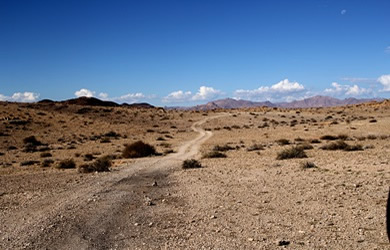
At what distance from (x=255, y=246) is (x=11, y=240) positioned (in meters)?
5.33

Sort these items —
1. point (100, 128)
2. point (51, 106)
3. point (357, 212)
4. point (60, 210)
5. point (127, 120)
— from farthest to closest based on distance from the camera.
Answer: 1. point (51, 106)
2. point (127, 120)
3. point (100, 128)
4. point (60, 210)
5. point (357, 212)

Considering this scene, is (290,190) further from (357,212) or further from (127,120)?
(127,120)

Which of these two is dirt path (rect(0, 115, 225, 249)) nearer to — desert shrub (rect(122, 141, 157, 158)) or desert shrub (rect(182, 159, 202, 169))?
desert shrub (rect(182, 159, 202, 169))

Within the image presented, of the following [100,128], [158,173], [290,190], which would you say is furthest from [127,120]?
[290,190]

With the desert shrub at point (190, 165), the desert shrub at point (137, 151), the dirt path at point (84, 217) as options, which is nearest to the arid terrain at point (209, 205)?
the dirt path at point (84, 217)

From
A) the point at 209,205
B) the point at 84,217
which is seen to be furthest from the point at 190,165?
the point at 84,217

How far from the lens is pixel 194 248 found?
297 inches

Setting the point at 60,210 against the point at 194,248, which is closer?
Result: the point at 194,248

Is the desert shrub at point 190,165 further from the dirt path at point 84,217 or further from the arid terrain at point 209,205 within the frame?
the dirt path at point 84,217

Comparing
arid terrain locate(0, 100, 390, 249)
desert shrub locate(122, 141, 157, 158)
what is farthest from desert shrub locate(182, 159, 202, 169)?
desert shrub locate(122, 141, 157, 158)

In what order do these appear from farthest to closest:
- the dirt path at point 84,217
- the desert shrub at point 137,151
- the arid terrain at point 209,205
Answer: the desert shrub at point 137,151, the dirt path at point 84,217, the arid terrain at point 209,205

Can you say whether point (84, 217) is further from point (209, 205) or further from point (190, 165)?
point (190, 165)

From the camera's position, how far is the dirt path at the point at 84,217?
8188 millimetres

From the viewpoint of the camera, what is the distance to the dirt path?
26.9ft
